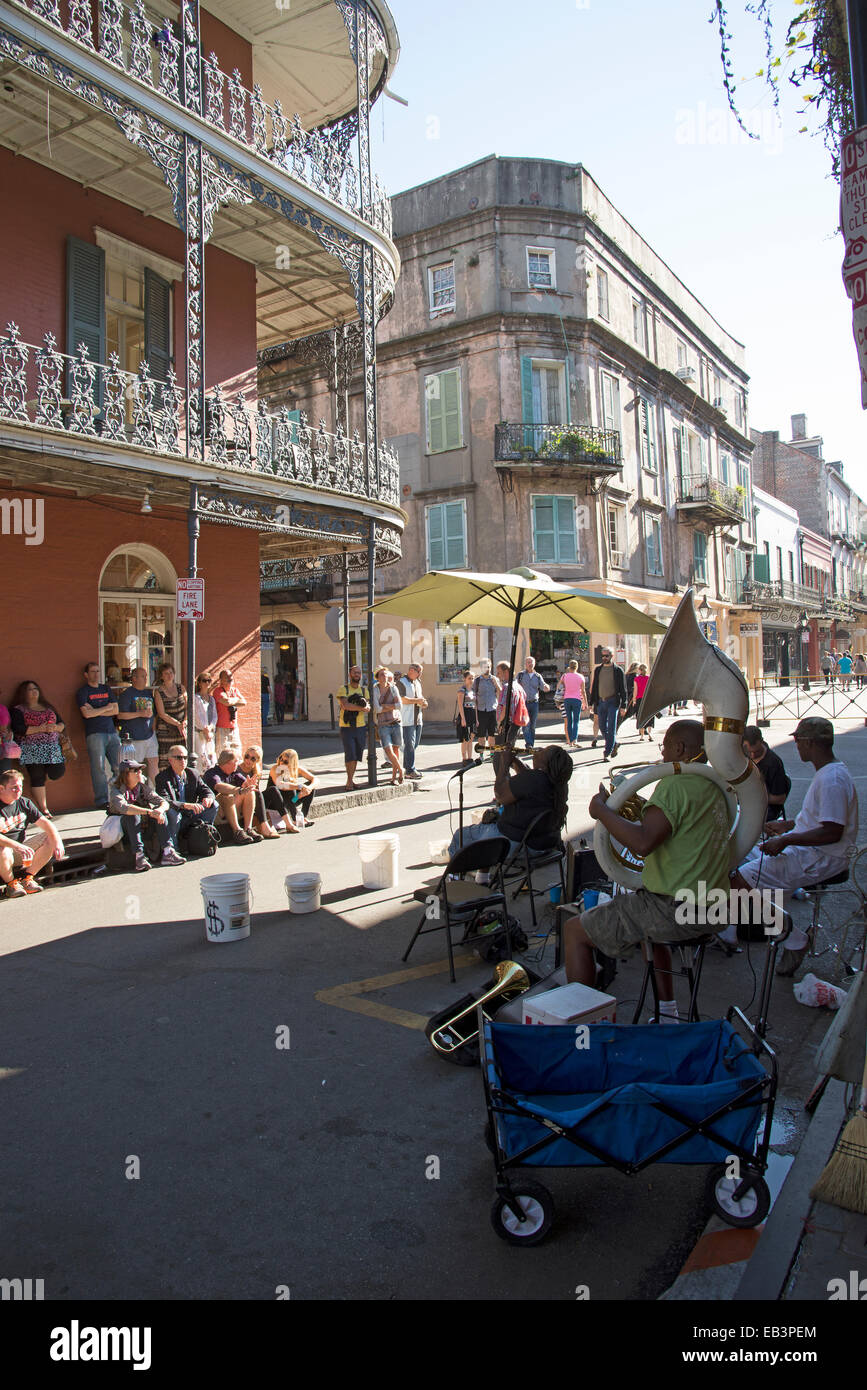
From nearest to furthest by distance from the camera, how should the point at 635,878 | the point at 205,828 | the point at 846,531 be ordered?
the point at 635,878 < the point at 205,828 < the point at 846,531

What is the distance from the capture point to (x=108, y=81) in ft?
32.2

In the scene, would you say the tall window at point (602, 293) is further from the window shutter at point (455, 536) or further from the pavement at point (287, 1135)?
the pavement at point (287, 1135)

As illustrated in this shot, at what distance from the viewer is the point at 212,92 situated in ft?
38.6

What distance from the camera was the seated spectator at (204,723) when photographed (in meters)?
11.6

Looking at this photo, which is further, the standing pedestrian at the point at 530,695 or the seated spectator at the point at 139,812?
the standing pedestrian at the point at 530,695

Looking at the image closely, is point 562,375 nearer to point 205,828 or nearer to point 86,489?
point 86,489

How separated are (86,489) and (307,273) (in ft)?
19.0

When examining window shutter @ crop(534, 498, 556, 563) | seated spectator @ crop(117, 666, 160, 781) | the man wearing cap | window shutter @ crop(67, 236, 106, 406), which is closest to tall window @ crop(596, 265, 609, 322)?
window shutter @ crop(534, 498, 556, 563)

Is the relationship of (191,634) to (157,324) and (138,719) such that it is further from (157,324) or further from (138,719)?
(157,324)

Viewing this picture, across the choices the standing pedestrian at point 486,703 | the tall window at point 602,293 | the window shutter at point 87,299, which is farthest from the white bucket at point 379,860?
the tall window at point 602,293

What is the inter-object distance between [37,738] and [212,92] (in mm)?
9004

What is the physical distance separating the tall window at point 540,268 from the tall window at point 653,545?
28.7ft

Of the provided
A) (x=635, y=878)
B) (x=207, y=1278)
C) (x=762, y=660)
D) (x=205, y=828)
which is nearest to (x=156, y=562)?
(x=205, y=828)

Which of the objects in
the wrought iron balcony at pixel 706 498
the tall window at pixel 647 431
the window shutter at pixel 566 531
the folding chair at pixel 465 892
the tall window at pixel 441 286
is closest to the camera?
the folding chair at pixel 465 892
